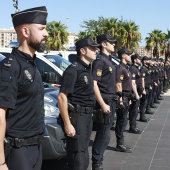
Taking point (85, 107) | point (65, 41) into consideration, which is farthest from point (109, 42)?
point (65, 41)

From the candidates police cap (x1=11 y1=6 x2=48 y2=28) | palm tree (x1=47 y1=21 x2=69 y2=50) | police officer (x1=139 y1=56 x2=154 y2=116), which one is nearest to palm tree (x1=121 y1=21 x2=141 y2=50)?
palm tree (x1=47 y1=21 x2=69 y2=50)

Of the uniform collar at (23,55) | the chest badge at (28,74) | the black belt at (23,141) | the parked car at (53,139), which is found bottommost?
the parked car at (53,139)

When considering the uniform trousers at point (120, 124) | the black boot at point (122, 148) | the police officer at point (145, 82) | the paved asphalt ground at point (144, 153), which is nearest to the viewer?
the paved asphalt ground at point (144, 153)

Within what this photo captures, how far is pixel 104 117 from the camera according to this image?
5102mm

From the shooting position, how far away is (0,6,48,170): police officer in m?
2.46

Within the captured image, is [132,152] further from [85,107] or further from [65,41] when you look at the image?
[65,41]

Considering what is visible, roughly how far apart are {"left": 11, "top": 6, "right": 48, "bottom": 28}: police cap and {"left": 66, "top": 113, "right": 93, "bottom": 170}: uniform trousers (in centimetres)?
167

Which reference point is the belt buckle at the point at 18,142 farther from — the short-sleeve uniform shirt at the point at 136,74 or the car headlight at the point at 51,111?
the short-sleeve uniform shirt at the point at 136,74

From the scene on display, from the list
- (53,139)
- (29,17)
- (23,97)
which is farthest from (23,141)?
(53,139)

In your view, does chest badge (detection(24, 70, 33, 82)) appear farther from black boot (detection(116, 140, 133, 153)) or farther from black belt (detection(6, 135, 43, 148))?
black boot (detection(116, 140, 133, 153))

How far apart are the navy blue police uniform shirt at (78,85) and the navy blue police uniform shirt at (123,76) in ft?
8.21

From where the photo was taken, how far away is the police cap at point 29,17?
2703 millimetres

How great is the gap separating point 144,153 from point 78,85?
2873 mm

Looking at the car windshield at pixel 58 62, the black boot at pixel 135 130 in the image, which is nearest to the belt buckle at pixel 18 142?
the black boot at pixel 135 130
